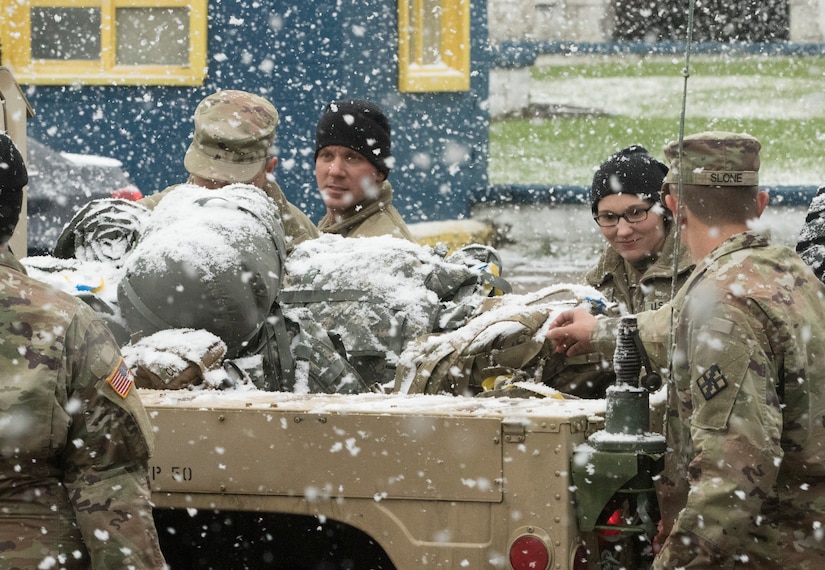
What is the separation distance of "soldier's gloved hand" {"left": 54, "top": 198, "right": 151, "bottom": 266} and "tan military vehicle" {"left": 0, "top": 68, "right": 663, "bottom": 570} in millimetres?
923

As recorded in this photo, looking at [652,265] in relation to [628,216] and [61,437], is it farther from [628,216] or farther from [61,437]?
[61,437]

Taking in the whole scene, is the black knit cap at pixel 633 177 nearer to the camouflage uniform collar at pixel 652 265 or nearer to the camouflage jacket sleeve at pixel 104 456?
the camouflage uniform collar at pixel 652 265

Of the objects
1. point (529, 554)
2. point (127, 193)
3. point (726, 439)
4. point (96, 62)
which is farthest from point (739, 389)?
point (96, 62)

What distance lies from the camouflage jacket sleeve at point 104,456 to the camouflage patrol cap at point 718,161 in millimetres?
1338

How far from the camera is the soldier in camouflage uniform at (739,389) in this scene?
3209 millimetres

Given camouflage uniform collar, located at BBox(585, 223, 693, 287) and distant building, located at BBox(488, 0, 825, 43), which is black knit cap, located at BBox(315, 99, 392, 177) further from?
distant building, located at BBox(488, 0, 825, 43)

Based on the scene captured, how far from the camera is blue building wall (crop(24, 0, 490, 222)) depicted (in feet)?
37.5

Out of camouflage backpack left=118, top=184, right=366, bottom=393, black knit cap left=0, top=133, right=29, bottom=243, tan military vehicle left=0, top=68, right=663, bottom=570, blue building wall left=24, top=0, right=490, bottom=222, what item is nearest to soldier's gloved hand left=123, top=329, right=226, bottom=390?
camouflage backpack left=118, top=184, right=366, bottom=393

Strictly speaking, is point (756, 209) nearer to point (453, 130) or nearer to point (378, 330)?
point (378, 330)

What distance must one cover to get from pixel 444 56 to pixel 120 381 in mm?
9399

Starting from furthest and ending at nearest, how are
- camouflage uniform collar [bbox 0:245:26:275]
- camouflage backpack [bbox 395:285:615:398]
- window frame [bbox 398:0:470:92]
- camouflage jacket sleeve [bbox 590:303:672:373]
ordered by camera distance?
1. window frame [bbox 398:0:470:92]
2. camouflage backpack [bbox 395:285:615:398]
3. camouflage jacket sleeve [bbox 590:303:672:373]
4. camouflage uniform collar [bbox 0:245:26:275]

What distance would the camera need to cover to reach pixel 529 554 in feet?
10.9

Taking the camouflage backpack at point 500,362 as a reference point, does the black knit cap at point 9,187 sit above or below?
above

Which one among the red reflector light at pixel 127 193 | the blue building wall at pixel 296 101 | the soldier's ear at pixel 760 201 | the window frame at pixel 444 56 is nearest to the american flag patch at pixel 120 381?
Answer: the soldier's ear at pixel 760 201
